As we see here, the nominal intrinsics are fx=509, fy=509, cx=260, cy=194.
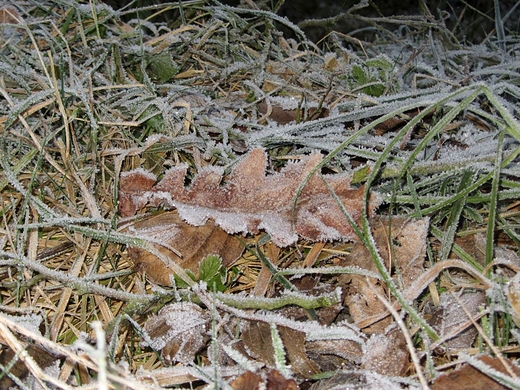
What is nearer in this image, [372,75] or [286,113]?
[286,113]

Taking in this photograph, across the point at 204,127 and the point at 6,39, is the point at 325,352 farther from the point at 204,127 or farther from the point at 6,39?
the point at 6,39

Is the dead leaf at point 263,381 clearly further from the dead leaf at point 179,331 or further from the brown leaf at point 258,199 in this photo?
the brown leaf at point 258,199

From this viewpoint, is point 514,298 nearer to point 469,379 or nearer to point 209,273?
point 469,379

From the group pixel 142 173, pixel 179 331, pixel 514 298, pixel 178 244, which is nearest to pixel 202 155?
pixel 142 173

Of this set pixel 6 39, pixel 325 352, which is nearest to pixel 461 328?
pixel 325 352

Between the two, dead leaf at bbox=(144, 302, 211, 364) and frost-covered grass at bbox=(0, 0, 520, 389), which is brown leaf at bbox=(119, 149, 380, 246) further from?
dead leaf at bbox=(144, 302, 211, 364)
